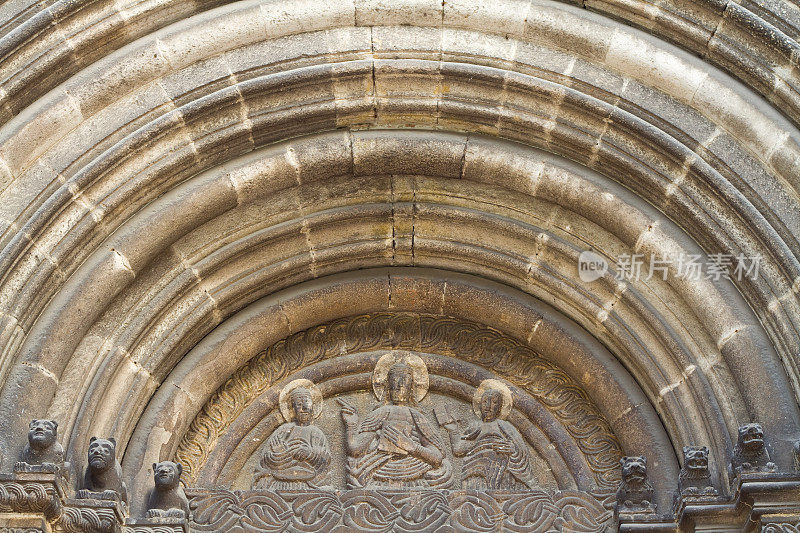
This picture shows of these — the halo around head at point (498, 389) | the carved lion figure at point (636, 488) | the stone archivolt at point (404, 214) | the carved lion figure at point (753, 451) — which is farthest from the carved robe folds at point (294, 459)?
the carved lion figure at point (753, 451)

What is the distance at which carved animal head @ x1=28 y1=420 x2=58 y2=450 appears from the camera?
26.0ft

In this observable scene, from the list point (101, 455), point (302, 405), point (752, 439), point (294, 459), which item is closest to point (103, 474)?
point (101, 455)

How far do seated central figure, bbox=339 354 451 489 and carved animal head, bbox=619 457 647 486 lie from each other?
1449 millimetres

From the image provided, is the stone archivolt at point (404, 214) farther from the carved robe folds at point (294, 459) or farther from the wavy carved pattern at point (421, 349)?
the carved robe folds at point (294, 459)

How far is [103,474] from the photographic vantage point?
27.0 ft

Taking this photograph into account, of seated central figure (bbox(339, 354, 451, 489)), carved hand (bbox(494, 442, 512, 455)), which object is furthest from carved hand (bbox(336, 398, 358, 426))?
carved hand (bbox(494, 442, 512, 455))

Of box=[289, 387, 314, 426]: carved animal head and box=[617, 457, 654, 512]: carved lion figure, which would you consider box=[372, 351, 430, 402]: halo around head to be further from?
box=[617, 457, 654, 512]: carved lion figure

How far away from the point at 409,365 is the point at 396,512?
1456 millimetres

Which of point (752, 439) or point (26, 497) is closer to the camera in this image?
point (26, 497)

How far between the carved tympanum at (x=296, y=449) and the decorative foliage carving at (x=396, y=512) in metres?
0.30

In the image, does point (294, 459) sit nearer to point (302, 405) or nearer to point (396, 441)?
point (302, 405)

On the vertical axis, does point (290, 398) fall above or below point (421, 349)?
below

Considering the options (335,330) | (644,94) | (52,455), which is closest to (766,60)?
(644,94)

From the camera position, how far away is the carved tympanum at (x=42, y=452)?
25.8ft
